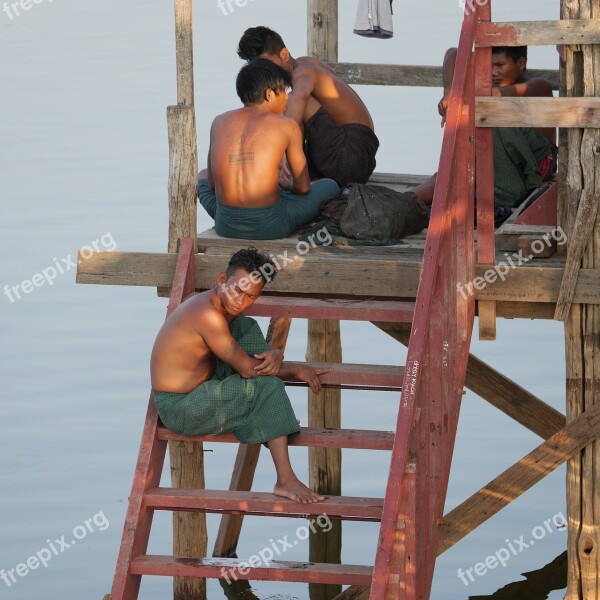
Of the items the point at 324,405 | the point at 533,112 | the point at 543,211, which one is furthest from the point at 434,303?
the point at 324,405

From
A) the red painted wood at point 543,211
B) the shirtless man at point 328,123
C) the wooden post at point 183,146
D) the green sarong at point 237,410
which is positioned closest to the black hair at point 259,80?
the wooden post at point 183,146

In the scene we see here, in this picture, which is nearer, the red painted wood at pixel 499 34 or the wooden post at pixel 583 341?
the red painted wood at pixel 499 34

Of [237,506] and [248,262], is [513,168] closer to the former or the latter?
[248,262]

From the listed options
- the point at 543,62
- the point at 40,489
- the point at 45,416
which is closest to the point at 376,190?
the point at 40,489

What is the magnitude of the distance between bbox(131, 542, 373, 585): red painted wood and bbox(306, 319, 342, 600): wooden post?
385 centimetres

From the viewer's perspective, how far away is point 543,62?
936 inches

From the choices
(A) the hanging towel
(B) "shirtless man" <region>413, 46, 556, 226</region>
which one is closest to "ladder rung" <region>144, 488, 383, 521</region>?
(B) "shirtless man" <region>413, 46, 556, 226</region>

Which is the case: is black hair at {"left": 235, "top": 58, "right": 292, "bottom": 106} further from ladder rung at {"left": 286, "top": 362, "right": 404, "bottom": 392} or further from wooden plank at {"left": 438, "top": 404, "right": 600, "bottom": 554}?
wooden plank at {"left": 438, "top": 404, "right": 600, "bottom": 554}

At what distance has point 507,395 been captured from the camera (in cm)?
988

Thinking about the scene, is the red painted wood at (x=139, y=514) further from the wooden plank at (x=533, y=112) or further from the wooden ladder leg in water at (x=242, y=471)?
the wooden ladder leg in water at (x=242, y=471)

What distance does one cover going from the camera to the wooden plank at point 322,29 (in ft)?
36.3

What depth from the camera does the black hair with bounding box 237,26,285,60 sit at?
9.13 m

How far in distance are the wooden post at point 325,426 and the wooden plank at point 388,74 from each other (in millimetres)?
1600

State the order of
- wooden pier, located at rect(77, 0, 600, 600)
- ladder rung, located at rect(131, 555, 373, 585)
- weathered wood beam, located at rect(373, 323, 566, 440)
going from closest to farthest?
wooden pier, located at rect(77, 0, 600, 600) → ladder rung, located at rect(131, 555, 373, 585) → weathered wood beam, located at rect(373, 323, 566, 440)
